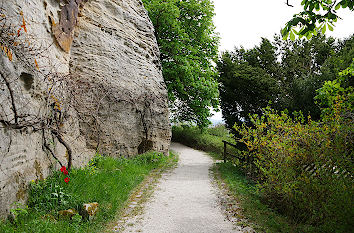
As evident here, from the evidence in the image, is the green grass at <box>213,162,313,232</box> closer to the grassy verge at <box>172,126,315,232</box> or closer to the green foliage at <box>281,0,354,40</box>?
the grassy verge at <box>172,126,315,232</box>

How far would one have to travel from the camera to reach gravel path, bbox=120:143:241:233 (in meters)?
4.31

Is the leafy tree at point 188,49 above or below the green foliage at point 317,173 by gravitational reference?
above

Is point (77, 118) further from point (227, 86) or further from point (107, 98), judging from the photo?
point (227, 86)

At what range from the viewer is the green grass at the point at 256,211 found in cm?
420

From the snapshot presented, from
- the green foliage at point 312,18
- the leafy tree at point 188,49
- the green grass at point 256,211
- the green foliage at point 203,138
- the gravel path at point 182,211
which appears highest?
the leafy tree at point 188,49

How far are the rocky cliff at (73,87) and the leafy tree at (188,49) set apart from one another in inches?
102

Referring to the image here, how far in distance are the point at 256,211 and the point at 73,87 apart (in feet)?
18.5

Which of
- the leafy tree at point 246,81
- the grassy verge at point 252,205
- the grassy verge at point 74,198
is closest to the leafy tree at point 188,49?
the leafy tree at point 246,81

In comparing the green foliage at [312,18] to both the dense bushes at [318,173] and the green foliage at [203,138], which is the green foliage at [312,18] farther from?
the green foliage at [203,138]

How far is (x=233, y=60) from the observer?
47.8ft

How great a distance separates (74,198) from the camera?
4.55 meters

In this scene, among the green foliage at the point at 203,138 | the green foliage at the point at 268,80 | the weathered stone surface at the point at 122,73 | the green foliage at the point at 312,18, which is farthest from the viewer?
the green foliage at the point at 203,138

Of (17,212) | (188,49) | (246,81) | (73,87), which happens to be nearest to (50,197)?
(17,212)

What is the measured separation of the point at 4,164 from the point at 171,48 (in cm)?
1270
